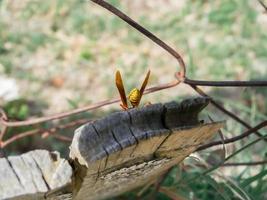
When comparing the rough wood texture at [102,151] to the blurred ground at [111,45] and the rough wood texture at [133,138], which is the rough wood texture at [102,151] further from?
the blurred ground at [111,45]

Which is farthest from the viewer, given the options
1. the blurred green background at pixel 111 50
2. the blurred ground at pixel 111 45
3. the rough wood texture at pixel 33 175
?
the blurred ground at pixel 111 45

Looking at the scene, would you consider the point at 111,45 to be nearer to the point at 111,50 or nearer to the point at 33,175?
the point at 111,50

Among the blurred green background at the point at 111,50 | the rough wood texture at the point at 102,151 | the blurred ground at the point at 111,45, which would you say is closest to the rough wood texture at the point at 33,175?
the rough wood texture at the point at 102,151

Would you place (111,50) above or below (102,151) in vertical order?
below

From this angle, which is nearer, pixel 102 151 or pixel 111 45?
pixel 102 151

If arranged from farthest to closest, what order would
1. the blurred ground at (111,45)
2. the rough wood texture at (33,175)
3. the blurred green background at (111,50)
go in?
the blurred ground at (111,45) < the blurred green background at (111,50) < the rough wood texture at (33,175)

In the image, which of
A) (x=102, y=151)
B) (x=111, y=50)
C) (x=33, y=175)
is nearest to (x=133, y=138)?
(x=102, y=151)

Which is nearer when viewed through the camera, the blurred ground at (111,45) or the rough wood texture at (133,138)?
the rough wood texture at (133,138)
